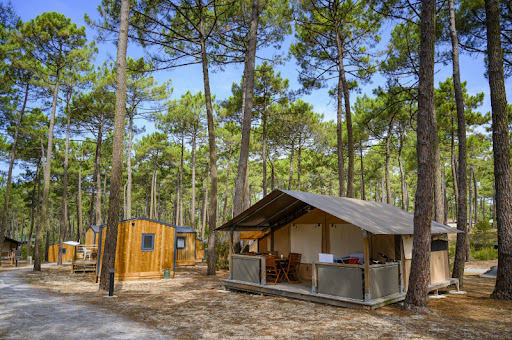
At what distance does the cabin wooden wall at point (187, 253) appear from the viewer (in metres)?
17.1

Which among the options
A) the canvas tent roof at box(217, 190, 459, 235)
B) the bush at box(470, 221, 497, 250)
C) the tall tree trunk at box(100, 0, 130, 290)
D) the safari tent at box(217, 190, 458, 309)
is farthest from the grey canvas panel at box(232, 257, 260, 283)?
the bush at box(470, 221, 497, 250)

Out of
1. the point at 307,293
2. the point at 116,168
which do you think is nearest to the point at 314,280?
the point at 307,293

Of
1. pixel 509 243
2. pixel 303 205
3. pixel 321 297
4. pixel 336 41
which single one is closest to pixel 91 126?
pixel 336 41

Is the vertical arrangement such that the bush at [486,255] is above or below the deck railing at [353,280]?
below

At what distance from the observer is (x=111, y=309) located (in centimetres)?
640

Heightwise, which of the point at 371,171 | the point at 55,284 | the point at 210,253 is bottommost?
the point at 55,284

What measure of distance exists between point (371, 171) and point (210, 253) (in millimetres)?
22744

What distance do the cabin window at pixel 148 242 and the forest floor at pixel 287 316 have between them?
2602 mm

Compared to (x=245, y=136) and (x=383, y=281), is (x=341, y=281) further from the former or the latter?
(x=245, y=136)

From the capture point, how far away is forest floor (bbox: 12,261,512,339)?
4793mm

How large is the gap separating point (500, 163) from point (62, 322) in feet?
30.7

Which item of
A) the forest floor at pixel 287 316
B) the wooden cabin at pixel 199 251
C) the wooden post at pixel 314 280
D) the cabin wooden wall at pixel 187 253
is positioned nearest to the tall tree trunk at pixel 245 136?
the forest floor at pixel 287 316

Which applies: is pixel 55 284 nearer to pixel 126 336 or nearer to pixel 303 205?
pixel 126 336

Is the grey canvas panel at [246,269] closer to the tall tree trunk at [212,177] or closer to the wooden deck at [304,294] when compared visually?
the wooden deck at [304,294]
